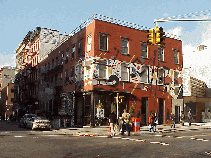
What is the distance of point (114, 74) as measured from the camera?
94.1 ft

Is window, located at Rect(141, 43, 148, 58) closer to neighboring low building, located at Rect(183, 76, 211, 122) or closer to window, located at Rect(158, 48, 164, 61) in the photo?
window, located at Rect(158, 48, 164, 61)

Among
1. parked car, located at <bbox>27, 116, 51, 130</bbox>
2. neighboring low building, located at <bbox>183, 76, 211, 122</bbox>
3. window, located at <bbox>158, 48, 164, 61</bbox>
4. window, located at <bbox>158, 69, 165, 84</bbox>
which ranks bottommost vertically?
parked car, located at <bbox>27, 116, 51, 130</bbox>

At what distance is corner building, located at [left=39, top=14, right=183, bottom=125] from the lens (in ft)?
91.2

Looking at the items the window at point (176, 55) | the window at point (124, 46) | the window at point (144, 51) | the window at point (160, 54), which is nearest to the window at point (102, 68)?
the window at point (124, 46)

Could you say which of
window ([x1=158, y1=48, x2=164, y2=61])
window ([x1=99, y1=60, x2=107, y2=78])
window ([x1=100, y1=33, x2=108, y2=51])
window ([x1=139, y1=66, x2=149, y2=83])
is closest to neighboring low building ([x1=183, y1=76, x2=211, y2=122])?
window ([x1=158, y1=48, x2=164, y2=61])

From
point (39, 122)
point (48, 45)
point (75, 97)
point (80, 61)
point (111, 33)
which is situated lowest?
point (39, 122)

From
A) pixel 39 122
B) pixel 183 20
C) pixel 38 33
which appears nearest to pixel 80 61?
pixel 39 122

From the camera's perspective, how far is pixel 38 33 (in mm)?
51969

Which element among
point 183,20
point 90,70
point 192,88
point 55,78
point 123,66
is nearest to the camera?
point 183,20

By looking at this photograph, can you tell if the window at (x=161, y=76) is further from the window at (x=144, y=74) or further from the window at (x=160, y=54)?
the window at (x=144, y=74)

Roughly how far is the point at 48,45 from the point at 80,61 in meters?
23.3

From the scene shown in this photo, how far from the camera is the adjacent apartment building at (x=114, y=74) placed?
2781cm

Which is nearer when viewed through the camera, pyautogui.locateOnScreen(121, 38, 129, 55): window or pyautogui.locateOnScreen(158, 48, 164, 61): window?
pyautogui.locateOnScreen(121, 38, 129, 55): window

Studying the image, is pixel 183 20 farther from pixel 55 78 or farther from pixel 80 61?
pixel 55 78
